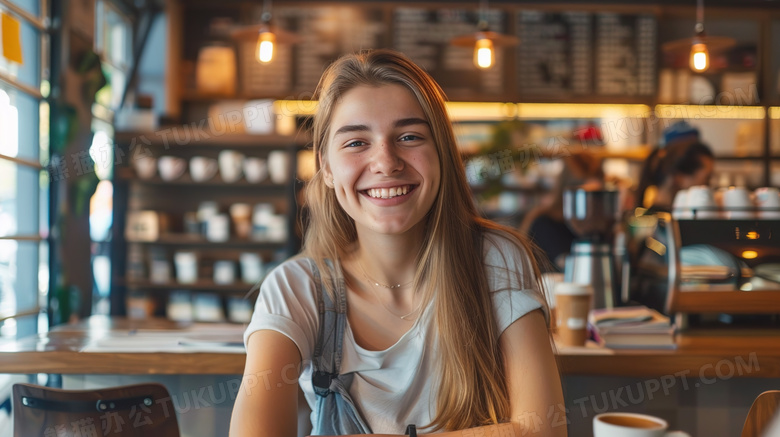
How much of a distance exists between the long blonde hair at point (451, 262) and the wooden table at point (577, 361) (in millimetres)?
410

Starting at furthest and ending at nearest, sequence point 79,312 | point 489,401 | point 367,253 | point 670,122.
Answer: point 670,122 < point 79,312 < point 367,253 < point 489,401

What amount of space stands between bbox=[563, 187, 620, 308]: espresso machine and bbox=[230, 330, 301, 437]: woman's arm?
4.08 ft

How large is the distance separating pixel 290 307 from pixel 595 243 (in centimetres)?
127

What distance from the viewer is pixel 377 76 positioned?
1425 mm

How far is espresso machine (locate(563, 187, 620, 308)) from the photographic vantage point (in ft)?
7.61

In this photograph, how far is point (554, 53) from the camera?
17.2ft

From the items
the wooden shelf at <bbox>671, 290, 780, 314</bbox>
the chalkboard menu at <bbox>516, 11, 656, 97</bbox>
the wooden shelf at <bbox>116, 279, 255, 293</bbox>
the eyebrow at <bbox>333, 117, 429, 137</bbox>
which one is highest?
the chalkboard menu at <bbox>516, 11, 656, 97</bbox>

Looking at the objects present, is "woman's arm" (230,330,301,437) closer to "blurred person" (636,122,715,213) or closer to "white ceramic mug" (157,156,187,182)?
"blurred person" (636,122,715,213)

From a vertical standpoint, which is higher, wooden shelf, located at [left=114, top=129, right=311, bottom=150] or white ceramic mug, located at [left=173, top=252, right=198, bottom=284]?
wooden shelf, located at [left=114, top=129, right=311, bottom=150]

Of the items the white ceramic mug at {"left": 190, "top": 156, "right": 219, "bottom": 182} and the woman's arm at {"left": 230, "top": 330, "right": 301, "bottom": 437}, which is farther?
the white ceramic mug at {"left": 190, "top": 156, "right": 219, "bottom": 182}

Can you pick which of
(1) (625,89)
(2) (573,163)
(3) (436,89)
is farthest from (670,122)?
(3) (436,89)

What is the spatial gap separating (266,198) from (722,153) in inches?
128

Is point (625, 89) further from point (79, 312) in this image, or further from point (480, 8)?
point (79, 312)

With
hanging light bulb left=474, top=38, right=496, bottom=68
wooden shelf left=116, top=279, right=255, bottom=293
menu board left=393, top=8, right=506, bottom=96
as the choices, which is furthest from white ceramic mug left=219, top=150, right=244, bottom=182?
Result: hanging light bulb left=474, top=38, right=496, bottom=68
